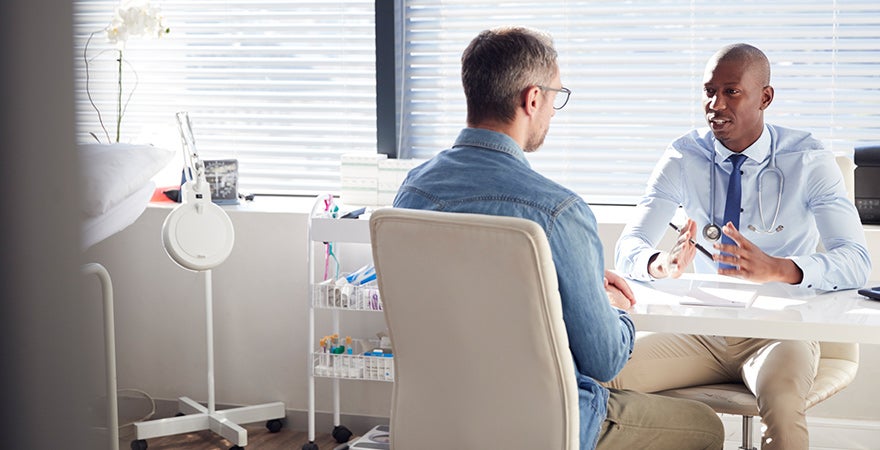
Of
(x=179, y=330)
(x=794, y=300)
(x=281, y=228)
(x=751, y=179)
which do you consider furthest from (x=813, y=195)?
(x=179, y=330)

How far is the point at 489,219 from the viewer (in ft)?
4.43

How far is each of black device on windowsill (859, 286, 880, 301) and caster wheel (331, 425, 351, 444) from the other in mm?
1843

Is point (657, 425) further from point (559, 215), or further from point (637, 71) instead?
point (637, 71)

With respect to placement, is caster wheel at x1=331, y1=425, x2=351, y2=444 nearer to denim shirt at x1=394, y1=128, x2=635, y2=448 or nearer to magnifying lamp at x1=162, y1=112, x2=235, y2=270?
magnifying lamp at x1=162, y1=112, x2=235, y2=270

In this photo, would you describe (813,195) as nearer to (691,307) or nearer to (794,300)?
(794,300)

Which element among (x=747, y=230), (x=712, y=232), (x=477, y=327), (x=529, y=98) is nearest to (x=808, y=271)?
(x=712, y=232)

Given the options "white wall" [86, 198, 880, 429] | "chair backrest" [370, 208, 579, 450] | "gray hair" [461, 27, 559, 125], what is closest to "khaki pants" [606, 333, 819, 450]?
"chair backrest" [370, 208, 579, 450]

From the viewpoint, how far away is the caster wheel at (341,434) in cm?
322

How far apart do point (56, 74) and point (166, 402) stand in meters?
3.42

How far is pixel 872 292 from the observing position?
1.91m

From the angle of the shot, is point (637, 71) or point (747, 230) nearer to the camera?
point (747, 230)

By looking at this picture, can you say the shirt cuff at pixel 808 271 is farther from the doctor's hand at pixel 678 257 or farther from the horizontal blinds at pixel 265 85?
the horizontal blinds at pixel 265 85

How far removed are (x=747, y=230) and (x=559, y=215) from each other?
1039 mm

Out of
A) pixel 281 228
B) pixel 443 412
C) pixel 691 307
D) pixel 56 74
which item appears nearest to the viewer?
pixel 56 74
